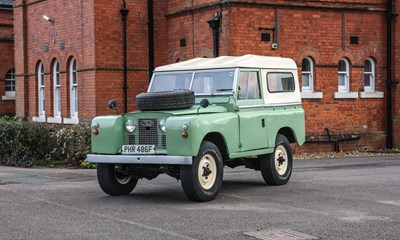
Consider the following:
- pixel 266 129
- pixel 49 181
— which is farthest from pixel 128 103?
pixel 266 129

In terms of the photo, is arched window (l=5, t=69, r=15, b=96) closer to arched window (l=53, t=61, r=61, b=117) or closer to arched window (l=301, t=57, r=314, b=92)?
arched window (l=53, t=61, r=61, b=117)

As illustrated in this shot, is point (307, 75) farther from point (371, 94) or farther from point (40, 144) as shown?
point (40, 144)

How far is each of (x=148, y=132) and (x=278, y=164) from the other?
302cm

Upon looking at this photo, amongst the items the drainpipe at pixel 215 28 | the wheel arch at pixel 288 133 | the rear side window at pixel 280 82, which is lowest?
the wheel arch at pixel 288 133

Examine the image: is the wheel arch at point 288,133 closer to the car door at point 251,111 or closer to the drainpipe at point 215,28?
the car door at point 251,111

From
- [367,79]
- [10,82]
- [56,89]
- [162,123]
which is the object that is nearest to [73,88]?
[56,89]

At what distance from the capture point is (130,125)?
11219mm

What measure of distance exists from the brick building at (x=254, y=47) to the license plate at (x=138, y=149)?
8.78 metres

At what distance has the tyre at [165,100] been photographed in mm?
11102

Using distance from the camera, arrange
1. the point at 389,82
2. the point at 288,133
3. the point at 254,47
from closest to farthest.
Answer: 1. the point at 288,133
2. the point at 254,47
3. the point at 389,82

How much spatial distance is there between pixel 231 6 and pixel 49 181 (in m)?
7.86

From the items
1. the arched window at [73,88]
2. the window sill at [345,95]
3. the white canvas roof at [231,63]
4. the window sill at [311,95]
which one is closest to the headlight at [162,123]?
the white canvas roof at [231,63]

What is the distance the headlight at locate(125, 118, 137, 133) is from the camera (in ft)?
36.7

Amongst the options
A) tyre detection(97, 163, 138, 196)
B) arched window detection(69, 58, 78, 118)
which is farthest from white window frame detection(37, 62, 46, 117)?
tyre detection(97, 163, 138, 196)
